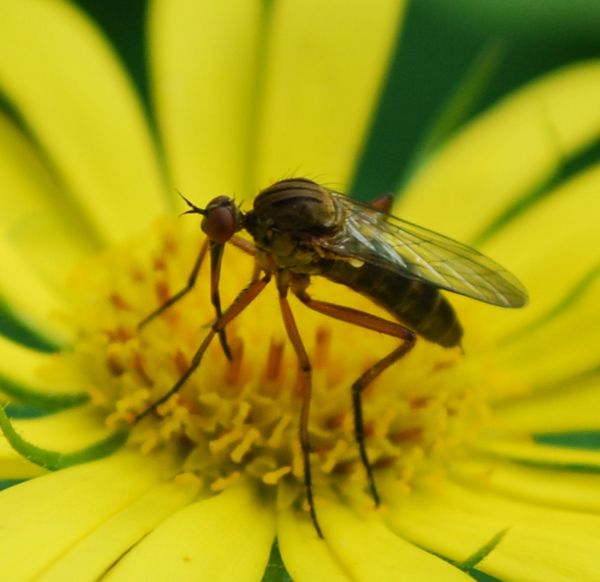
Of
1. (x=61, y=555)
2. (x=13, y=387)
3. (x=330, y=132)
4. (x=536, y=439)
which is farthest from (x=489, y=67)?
(x=61, y=555)

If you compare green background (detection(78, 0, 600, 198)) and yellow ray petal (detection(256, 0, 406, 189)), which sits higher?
green background (detection(78, 0, 600, 198))

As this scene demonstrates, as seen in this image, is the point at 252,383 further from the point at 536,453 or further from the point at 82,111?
the point at 82,111

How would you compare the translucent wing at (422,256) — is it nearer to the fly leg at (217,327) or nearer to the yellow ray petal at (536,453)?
the fly leg at (217,327)

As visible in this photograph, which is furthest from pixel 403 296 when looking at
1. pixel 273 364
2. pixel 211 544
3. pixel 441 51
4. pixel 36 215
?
pixel 441 51

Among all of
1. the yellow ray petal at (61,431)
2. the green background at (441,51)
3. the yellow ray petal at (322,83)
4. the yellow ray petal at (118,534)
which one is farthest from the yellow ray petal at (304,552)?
the green background at (441,51)

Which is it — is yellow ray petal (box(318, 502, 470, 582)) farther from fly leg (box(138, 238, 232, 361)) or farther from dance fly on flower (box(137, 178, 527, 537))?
fly leg (box(138, 238, 232, 361))

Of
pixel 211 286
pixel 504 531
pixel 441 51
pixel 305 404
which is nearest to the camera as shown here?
pixel 504 531

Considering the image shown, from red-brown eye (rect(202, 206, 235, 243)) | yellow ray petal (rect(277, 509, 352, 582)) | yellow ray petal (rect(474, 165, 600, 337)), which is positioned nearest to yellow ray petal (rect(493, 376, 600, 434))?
yellow ray petal (rect(474, 165, 600, 337))
